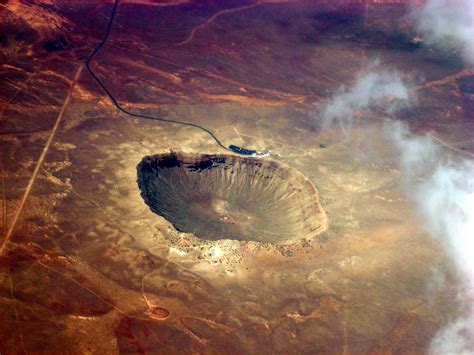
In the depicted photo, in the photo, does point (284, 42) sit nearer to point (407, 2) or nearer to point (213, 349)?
point (407, 2)

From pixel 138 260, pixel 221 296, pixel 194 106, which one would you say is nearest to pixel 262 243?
pixel 221 296

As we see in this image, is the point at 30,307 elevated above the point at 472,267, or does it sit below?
below

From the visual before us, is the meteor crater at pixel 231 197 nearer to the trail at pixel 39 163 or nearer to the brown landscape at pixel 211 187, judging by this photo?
the brown landscape at pixel 211 187

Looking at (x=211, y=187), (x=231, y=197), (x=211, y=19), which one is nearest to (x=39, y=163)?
(x=211, y=187)

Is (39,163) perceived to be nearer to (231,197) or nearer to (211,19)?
(231,197)

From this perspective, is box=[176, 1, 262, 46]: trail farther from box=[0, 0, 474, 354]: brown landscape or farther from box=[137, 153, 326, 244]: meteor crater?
box=[137, 153, 326, 244]: meteor crater
